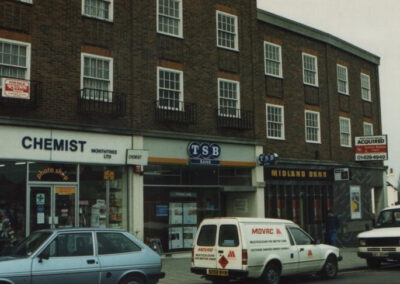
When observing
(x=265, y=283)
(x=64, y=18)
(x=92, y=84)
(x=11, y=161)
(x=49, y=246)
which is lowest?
(x=265, y=283)

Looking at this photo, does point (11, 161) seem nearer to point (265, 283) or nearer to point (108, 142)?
point (108, 142)

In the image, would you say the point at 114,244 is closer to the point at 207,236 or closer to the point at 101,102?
the point at 207,236

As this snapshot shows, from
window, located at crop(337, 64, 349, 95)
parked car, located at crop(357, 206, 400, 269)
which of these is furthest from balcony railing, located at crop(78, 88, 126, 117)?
window, located at crop(337, 64, 349, 95)

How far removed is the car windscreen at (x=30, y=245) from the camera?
1048 centimetres

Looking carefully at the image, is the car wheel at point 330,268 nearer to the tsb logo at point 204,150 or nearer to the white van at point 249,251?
the white van at point 249,251

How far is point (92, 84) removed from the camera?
737 inches

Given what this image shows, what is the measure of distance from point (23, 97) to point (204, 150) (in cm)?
758

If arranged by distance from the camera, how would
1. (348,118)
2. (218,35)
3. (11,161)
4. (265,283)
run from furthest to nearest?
(348,118) → (218,35) → (11,161) → (265,283)

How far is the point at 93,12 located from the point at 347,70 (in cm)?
1716

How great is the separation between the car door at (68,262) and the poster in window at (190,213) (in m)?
10.6

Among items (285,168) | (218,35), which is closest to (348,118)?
(285,168)

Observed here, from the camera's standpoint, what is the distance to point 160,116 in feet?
66.7

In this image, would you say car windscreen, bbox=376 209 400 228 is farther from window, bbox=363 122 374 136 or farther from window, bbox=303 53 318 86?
window, bbox=363 122 374 136

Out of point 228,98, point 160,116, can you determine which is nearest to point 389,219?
point 228,98
